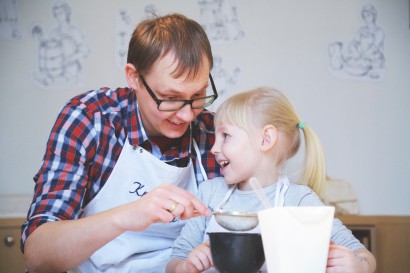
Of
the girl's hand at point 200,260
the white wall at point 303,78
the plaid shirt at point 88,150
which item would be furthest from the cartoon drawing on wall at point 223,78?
the girl's hand at point 200,260

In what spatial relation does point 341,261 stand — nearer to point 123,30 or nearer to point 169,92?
point 169,92

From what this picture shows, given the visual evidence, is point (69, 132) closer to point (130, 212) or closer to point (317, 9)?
point (130, 212)

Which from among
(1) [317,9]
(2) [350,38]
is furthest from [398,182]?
(1) [317,9]

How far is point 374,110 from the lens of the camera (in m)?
3.02

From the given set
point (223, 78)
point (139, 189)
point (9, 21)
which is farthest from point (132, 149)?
point (9, 21)

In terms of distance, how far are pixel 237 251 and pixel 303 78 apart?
2212 millimetres

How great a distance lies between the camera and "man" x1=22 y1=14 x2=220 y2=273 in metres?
1.38

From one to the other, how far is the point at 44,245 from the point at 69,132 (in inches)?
15.0

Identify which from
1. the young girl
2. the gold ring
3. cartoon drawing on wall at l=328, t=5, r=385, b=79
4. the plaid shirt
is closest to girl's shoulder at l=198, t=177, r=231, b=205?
the young girl

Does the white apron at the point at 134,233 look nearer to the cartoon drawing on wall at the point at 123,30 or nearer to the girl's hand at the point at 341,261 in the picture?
the girl's hand at the point at 341,261

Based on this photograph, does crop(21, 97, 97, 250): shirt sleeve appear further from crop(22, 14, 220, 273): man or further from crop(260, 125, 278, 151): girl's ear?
crop(260, 125, 278, 151): girl's ear

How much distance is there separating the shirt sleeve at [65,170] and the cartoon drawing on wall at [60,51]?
56.1 inches

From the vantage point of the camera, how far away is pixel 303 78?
299 cm

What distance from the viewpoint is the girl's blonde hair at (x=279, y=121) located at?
1.53 meters
